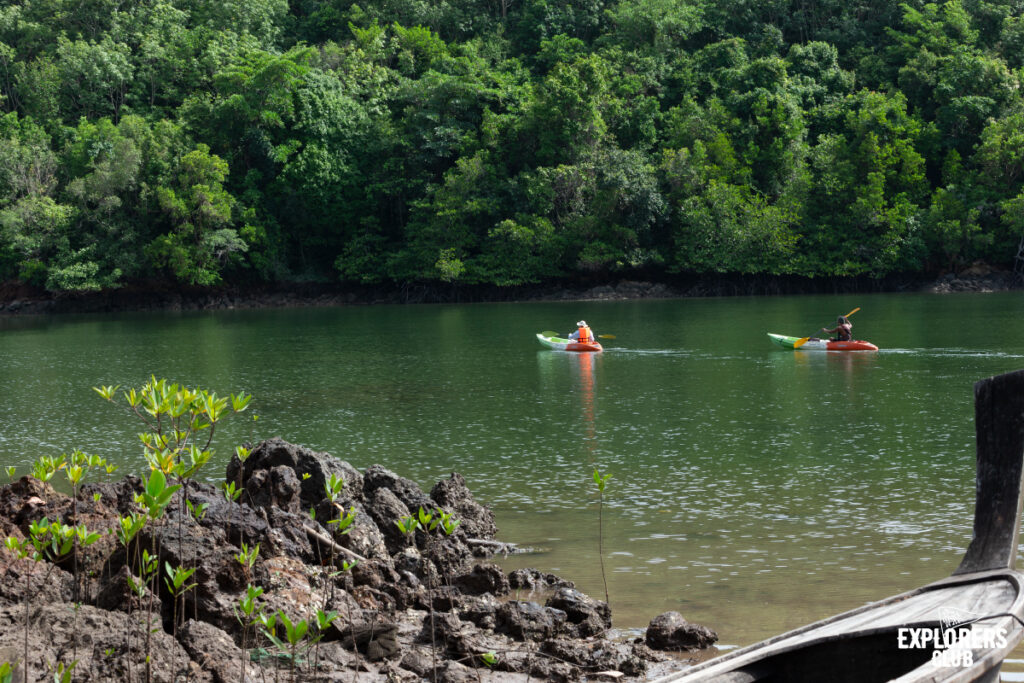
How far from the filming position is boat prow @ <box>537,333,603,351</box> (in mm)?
29328

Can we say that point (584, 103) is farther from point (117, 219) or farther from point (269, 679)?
point (269, 679)

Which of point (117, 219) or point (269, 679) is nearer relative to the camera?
point (269, 679)

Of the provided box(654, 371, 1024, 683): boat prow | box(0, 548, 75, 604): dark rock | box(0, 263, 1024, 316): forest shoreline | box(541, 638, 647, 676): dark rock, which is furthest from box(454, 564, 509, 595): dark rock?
box(0, 263, 1024, 316): forest shoreline

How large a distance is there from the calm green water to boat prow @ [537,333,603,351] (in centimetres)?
61

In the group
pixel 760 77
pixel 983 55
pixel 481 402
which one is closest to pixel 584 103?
pixel 760 77

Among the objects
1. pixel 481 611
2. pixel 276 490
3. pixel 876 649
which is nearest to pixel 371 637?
pixel 481 611

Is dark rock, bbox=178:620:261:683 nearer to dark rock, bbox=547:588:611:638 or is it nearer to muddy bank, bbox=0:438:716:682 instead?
muddy bank, bbox=0:438:716:682

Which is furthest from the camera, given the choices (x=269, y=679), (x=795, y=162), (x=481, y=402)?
(x=795, y=162)

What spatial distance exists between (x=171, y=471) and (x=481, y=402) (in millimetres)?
14073

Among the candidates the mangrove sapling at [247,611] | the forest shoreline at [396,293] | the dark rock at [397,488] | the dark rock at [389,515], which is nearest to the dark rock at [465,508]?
the dark rock at [397,488]

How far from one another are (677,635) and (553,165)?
53.2 meters

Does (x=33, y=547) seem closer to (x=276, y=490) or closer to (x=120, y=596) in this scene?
(x=120, y=596)

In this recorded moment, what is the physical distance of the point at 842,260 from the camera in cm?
5578

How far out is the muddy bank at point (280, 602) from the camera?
5984 millimetres
